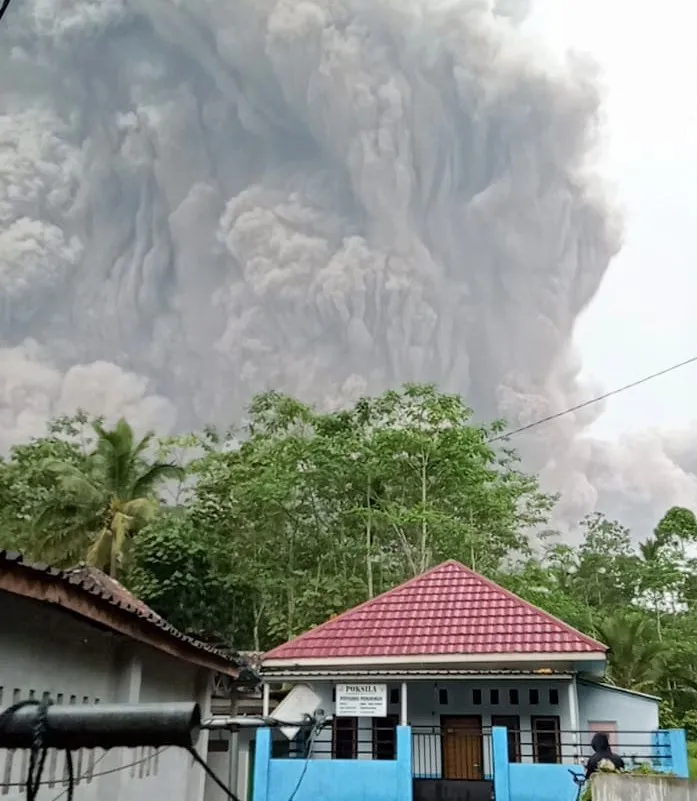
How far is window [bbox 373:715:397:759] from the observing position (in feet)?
50.2

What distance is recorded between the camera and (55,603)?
5.33 metres

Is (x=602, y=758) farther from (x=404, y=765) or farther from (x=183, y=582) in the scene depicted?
(x=183, y=582)

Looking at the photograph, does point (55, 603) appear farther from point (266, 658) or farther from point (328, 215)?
point (328, 215)

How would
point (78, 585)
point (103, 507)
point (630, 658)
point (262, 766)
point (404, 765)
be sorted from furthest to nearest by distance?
point (103, 507)
point (630, 658)
point (262, 766)
point (404, 765)
point (78, 585)

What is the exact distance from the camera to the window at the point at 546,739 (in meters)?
14.4

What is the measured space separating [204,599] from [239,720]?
68.4 feet

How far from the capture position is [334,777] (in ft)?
44.1

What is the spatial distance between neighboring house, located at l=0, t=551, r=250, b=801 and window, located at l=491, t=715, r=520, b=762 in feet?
22.4

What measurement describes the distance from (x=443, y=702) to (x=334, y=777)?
111 inches

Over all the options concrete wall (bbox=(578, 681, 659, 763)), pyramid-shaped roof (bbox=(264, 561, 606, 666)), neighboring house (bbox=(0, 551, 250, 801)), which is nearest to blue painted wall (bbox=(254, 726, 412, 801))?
pyramid-shaped roof (bbox=(264, 561, 606, 666))

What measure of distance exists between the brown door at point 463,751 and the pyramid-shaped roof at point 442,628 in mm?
1497

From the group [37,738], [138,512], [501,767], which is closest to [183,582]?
[138,512]

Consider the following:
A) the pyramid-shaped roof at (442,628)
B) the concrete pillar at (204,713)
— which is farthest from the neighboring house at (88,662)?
the pyramid-shaped roof at (442,628)

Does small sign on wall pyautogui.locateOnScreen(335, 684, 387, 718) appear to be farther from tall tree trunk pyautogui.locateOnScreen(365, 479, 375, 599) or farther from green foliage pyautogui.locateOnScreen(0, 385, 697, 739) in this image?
A: tall tree trunk pyautogui.locateOnScreen(365, 479, 375, 599)
